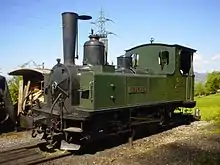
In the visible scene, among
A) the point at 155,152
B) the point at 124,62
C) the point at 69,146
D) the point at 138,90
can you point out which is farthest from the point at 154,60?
the point at 69,146

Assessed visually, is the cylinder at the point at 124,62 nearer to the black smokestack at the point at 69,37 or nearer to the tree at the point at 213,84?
the black smokestack at the point at 69,37

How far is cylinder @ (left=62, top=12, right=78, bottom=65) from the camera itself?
860 cm

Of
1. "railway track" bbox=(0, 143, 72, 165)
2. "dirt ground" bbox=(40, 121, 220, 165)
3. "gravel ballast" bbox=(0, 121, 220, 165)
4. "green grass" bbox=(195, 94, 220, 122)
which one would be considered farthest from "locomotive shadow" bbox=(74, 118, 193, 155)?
"green grass" bbox=(195, 94, 220, 122)

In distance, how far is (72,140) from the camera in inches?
323

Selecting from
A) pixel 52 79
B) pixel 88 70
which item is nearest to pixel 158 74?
pixel 88 70

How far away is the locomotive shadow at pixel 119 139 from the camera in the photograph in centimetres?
838

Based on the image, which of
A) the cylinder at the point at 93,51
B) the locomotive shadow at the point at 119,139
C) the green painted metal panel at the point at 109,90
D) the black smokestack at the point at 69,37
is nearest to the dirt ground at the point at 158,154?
the locomotive shadow at the point at 119,139

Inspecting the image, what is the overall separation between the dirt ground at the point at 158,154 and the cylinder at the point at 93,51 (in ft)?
8.32

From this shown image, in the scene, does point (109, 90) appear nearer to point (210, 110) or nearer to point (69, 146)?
point (69, 146)

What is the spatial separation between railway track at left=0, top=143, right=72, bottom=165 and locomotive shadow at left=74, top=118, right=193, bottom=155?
0.74m

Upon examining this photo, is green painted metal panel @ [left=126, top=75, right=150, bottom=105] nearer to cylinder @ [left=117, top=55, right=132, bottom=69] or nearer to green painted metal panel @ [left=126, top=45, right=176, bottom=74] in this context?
cylinder @ [left=117, top=55, right=132, bottom=69]

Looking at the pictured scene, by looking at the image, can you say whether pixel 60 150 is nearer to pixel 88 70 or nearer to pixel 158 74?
pixel 88 70

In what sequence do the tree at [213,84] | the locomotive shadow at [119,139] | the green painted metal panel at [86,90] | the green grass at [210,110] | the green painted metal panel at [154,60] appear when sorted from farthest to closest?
the tree at [213,84] → the green grass at [210,110] → the green painted metal panel at [154,60] → the locomotive shadow at [119,139] → the green painted metal panel at [86,90]

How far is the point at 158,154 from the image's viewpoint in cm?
738
